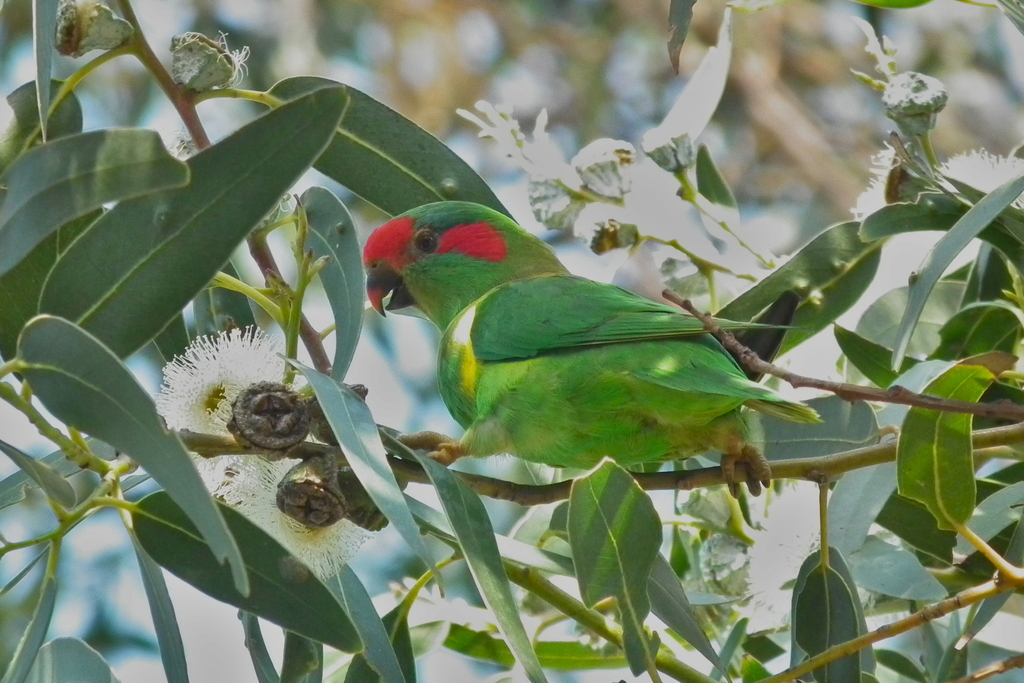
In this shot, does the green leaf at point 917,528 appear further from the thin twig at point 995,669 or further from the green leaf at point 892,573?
the thin twig at point 995,669

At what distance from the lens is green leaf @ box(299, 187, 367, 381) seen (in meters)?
2.29

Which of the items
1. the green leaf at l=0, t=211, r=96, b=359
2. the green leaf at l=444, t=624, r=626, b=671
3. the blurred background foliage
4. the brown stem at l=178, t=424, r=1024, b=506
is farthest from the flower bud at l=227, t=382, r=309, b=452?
the blurred background foliage

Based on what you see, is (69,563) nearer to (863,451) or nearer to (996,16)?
(863,451)

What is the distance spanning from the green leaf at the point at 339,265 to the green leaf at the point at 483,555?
431mm

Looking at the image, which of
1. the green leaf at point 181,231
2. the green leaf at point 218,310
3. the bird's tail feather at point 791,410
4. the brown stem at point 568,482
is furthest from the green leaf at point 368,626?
the bird's tail feather at point 791,410

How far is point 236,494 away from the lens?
6.90ft

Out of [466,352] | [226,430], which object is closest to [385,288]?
[466,352]

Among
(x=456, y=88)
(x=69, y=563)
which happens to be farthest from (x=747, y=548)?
(x=456, y=88)

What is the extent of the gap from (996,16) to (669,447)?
7.02 meters

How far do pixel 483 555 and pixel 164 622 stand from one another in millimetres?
620

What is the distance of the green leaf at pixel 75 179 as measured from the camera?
4.74 feet

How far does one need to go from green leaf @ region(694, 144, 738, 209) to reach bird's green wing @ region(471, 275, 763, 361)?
49cm

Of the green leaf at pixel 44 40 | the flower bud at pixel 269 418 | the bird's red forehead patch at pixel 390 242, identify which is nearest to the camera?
the flower bud at pixel 269 418

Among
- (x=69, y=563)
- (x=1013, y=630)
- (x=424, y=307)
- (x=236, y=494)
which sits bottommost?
(x=69, y=563)
